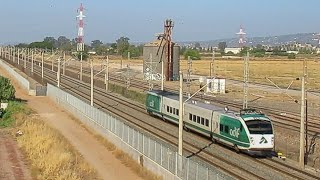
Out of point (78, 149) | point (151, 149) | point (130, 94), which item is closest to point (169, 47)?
point (130, 94)

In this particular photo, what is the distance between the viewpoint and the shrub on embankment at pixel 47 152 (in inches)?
1295

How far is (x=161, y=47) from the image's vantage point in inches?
4129

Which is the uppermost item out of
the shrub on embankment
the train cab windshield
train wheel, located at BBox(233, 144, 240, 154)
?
the train cab windshield

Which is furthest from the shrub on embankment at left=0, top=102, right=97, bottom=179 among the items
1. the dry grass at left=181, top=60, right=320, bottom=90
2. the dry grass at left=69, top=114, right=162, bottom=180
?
the dry grass at left=181, top=60, right=320, bottom=90

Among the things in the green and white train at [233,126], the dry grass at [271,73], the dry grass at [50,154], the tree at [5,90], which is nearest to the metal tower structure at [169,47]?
the dry grass at [271,73]

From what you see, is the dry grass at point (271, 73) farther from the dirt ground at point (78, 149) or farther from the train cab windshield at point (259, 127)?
the train cab windshield at point (259, 127)

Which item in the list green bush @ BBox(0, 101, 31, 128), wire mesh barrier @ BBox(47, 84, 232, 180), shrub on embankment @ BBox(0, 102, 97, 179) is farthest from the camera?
green bush @ BBox(0, 101, 31, 128)

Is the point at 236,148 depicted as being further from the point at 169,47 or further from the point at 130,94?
the point at 169,47

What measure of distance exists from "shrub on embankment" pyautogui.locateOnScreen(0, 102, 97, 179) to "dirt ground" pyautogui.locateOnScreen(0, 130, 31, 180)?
0.53 m

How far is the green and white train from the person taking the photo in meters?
31.8

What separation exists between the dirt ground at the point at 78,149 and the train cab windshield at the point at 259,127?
750 centimetres

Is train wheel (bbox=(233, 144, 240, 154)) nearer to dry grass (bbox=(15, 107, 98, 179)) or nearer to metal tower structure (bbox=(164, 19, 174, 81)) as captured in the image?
dry grass (bbox=(15, 107, 98, 179))

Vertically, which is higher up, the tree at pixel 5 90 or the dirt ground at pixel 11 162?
the tree at pixel 5 90

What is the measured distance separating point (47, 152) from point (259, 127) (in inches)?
649
